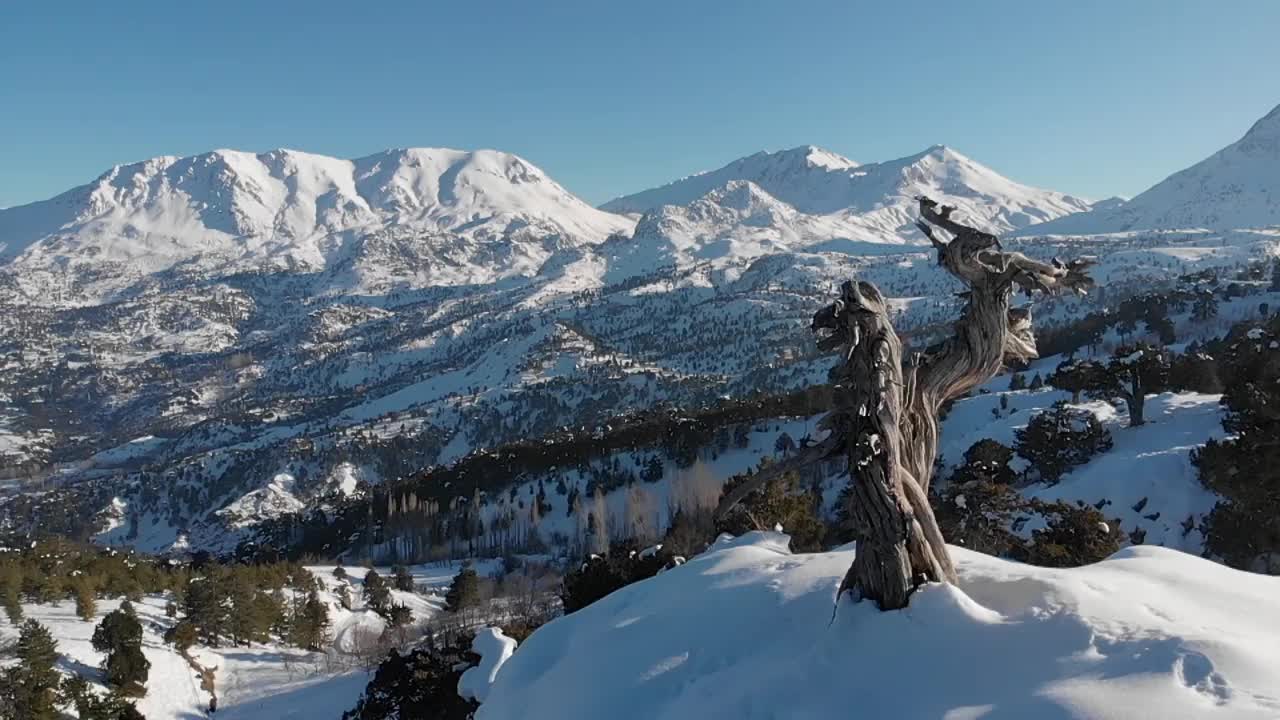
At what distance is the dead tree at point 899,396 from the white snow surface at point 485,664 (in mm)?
8460

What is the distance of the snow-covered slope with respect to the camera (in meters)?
6.60

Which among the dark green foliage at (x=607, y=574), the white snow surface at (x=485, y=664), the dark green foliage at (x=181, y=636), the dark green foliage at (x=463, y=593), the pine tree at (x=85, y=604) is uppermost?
the white snow surface at (x=485, y=664)

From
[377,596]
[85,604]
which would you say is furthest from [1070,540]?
[377,596]

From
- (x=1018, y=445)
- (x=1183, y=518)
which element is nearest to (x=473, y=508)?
(x=1018, y=445)

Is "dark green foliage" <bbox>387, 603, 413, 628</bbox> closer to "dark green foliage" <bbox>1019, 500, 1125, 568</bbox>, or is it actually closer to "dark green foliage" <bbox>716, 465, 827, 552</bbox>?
"dark green foliage" <bbox>716, 465, 827, 552</bbox>

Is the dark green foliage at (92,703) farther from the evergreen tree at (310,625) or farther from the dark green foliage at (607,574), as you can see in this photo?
the dark green foliage at (607,574)

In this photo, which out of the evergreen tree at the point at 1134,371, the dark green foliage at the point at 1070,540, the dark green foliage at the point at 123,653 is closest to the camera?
the dark green foliage at the point at 1070,540

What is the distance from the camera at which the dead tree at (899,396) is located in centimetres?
860

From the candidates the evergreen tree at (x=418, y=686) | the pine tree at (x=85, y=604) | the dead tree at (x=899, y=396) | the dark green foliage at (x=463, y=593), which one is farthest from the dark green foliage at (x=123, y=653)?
the dead tree at (x=899, y=396)

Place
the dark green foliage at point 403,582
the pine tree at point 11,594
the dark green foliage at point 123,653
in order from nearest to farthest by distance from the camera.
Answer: the dark green foliage at point 123,653
the pine tree at point 11,594
the dark green foliage at point 403,582

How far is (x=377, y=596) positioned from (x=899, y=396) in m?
69.2

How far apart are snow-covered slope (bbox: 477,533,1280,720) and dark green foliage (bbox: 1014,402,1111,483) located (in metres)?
41.1

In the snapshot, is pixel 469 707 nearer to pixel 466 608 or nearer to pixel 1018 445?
pixel 1018 445

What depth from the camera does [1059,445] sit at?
47438 millimetres
